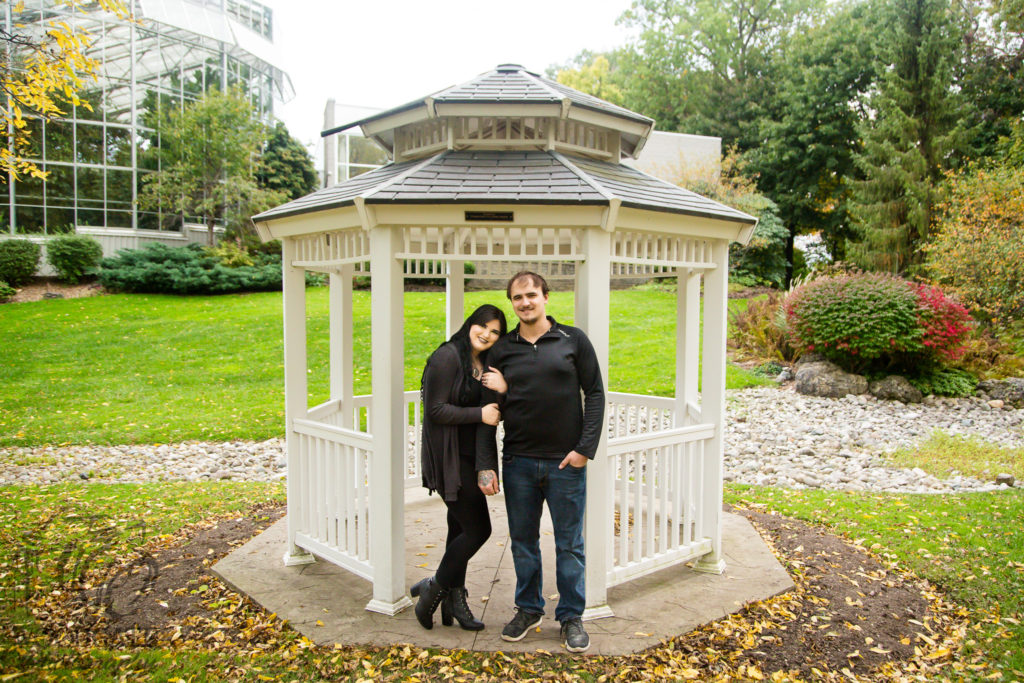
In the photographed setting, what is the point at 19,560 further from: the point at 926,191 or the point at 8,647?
the point at 926,191

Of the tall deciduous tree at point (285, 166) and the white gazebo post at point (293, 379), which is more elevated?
the tall deciduous tree at point (285, 166)

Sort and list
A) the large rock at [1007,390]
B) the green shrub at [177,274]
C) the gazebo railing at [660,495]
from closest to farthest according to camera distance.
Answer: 1. the gazebo railing at [660,495]
2. the large rock at [1007,390]
3. the green shrub at [177,274]

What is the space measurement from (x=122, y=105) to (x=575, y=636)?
24.7 meters

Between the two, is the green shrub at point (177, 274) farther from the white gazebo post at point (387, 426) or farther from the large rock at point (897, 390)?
the white gazebo post at point (387, 426)

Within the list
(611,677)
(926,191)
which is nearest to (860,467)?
(611,677)

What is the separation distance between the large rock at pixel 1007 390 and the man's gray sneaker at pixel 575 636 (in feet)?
35.4

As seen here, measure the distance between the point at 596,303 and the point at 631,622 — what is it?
1.91 m

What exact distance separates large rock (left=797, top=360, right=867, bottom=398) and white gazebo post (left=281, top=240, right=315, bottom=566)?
9.58 metres

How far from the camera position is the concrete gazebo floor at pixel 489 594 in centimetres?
369

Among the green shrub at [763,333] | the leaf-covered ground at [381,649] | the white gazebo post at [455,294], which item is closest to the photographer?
the leaf-covered ground at [381,649]

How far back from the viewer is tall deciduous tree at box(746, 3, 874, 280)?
24.1m

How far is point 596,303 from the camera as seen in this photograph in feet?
12.6

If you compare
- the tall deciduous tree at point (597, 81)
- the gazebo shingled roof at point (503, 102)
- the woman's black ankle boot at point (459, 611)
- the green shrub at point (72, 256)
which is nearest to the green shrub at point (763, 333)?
the gazebo shingled roof at point (503, 102)

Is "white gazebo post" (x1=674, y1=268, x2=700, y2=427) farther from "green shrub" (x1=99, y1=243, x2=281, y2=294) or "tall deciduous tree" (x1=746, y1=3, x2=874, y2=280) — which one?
"tall deciduous tree" (x1=746, y1=3, x2=874, y2=280)
